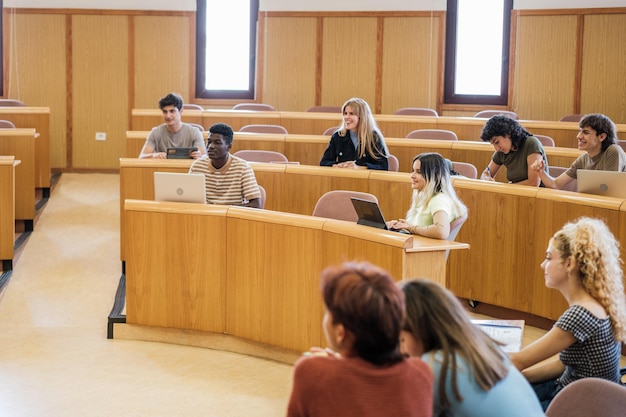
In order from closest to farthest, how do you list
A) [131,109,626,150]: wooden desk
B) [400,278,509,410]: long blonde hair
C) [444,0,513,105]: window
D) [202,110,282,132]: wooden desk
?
[400,278,509,410]: long blonde hair → [131,109,626,150]: wooden desk → [202,110,282,132]: wooden desk → [444,0,513,105]: window

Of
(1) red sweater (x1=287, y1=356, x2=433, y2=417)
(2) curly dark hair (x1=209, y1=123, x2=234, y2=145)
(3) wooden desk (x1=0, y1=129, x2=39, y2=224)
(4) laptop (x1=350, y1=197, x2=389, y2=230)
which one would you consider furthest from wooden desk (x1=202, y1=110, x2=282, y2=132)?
(1) red sweater (x1=287, y1=356, x2=433, y2=417)

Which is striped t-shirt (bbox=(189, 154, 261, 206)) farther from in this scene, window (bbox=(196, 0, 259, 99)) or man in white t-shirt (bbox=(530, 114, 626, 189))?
window (bbox=(196, 0, 259, 99))

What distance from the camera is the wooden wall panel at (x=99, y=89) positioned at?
1096cm

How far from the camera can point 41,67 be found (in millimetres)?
10922

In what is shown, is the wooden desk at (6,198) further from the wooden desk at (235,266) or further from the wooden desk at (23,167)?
the wooden desk at (235,266)

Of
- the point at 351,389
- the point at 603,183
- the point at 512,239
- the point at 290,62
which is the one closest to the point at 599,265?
the point at 351,389

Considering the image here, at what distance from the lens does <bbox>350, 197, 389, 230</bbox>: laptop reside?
430cm

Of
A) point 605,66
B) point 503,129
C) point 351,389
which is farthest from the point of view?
point 605,66

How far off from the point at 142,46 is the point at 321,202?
6.58 meters

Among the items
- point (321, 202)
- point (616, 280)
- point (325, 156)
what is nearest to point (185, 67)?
point (325, 156)

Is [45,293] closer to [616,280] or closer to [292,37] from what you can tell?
[616,280]

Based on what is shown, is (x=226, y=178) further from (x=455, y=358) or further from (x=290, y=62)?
(x=290, y=62)

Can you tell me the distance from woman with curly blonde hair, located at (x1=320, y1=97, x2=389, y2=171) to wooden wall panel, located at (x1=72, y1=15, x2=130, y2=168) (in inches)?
205

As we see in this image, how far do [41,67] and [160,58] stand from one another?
4.82 feet
